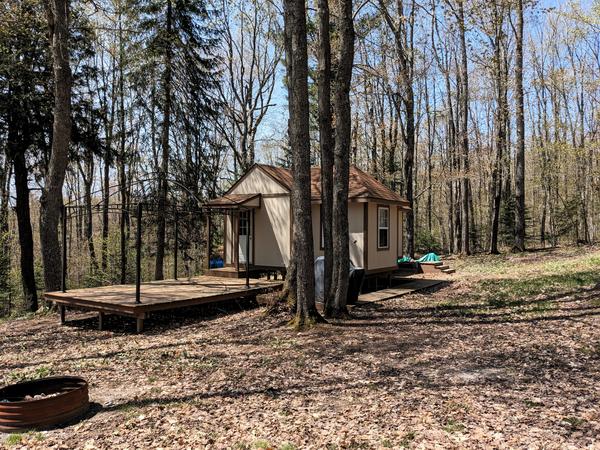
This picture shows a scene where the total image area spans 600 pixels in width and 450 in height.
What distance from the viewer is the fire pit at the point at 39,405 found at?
396 cm

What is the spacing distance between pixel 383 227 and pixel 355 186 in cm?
157

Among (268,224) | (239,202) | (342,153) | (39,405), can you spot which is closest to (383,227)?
(268,224)

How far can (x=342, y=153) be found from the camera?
7969mm

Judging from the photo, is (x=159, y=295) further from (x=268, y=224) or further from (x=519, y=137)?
(x=519, y=137)

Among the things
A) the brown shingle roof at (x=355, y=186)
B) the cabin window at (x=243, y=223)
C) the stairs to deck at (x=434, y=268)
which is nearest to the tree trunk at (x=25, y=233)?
the cabin window at (x=243, y=223)

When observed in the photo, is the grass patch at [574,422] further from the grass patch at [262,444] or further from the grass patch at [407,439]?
the grass patch at [262,444]

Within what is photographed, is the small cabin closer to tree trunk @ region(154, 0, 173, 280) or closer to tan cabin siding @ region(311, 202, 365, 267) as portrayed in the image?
tan cabin siding @ region(311, 202, 365, 267)

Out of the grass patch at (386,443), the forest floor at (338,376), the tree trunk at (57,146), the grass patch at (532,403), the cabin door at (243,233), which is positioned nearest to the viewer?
the grass patch at (386,443)

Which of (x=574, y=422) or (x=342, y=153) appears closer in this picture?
(x=574, y=422)

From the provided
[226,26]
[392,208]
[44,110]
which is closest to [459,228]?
[392,208]

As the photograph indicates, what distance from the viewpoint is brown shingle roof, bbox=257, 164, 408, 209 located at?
12742 mm

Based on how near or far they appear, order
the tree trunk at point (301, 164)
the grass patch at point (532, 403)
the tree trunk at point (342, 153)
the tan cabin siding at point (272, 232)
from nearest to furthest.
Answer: the grass patch at point (532, 403) → the tree trunk at point (301, 164) → the tree trunk at point (342, 153) → the tan cabin siding at point (272, 232)

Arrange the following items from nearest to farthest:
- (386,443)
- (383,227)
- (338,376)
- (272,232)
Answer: (386,443)
(338,376)
(272,232)
(383,227)

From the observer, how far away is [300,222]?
7625mm
